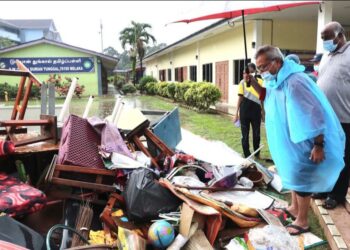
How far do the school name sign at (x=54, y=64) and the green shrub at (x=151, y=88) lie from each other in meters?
4.76

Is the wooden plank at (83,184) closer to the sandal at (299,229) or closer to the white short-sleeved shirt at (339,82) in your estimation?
the sandal at (299,229)

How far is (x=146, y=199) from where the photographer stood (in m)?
3.10

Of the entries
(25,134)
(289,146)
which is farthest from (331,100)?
(25,134)

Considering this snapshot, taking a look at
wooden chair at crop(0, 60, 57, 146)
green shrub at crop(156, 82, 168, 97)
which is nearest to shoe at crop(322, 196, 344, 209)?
wooden chair at crop(0, 60, 57, 146)

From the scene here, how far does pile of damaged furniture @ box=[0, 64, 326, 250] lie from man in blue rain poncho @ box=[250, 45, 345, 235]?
461 mm

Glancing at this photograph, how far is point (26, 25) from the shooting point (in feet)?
198

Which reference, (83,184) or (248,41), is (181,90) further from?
(83,184)

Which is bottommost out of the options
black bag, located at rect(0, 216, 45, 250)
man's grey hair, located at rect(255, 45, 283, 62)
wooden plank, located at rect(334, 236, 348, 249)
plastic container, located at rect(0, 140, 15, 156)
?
wooden plank, located at rect(334, 236, 348, 249)

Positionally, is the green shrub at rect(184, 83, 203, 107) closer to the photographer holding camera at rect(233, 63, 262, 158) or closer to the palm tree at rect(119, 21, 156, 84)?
the photographer holding camera at rect(233, 63, 262, 158)

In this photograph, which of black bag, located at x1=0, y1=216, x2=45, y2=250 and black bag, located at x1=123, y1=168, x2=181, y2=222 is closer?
black bag, located at x1=0, y1=216, x2=45, y2=250

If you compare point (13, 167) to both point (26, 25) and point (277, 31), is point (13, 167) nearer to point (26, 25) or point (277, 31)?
point (277, 31)

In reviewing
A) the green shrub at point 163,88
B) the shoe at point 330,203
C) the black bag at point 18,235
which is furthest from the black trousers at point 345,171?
the green shrub at point 163,88

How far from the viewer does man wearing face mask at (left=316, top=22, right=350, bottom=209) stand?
325cm

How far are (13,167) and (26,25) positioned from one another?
210 ft
